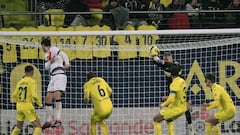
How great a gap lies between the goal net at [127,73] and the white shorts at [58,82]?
45.5 inches

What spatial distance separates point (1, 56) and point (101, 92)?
224 cm

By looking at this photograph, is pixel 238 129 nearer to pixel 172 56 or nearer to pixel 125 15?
pixel 172 56

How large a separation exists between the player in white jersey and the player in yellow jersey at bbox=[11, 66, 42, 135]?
0.23m

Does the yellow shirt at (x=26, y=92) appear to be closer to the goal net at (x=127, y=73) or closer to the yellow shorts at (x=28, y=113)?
the yellow shorts at (x=28, y=113)

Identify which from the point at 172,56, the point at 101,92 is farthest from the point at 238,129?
the point at 101,92

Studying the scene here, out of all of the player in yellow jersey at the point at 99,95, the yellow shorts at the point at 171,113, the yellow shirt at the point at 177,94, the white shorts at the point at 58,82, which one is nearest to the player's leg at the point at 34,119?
the white shorts at the point at 58,82

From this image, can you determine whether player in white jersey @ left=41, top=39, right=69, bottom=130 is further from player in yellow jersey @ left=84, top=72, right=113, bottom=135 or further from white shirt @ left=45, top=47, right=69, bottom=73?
player in yellow jersey @ left=84, top=72, right=113, bottom=135

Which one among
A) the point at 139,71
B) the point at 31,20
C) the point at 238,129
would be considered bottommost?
the point at 238,129

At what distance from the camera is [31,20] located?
18.2 metres

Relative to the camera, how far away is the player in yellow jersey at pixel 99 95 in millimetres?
16188

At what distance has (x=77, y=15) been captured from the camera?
1770 cm

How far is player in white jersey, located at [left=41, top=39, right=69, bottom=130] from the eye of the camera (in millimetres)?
15531

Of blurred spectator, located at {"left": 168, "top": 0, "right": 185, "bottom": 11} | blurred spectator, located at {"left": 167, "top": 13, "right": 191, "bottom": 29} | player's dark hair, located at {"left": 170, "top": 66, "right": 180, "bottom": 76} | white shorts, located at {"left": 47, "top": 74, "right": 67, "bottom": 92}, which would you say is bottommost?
white shorts, located at {"left": 47, "top": 74, "right": 67, "bottom": 92}

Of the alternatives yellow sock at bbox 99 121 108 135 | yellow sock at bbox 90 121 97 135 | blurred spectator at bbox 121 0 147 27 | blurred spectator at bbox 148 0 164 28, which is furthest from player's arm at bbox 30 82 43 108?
blurred spectator at bbox 148 0 164 28
